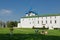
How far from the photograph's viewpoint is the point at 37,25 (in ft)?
281

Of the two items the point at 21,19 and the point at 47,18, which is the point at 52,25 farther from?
the point at 21,19

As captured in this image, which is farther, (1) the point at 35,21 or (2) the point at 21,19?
(2) the point at 21,19

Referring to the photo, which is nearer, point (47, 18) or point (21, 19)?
point (47, 18)

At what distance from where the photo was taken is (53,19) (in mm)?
82312

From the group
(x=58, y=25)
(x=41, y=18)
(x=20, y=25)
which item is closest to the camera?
(x=58, y=25)

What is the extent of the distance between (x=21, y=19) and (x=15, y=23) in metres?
3.41

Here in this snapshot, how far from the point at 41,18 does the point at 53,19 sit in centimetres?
567

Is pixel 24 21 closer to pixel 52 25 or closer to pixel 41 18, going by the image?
pixel 41 18

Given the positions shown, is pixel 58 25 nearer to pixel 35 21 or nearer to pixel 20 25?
pixel 35 21

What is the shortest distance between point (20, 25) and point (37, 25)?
30.5 ft

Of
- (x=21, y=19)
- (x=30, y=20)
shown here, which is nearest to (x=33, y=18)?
(x=30, y=20)

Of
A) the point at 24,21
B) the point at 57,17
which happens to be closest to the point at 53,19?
the point at 57,17

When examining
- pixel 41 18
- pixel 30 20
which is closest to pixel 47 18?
pixel 41 18

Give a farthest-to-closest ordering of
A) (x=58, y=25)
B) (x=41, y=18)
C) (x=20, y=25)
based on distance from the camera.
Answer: (x=20, y=25)
(x=41, y=18)
(x=58, y=25)
